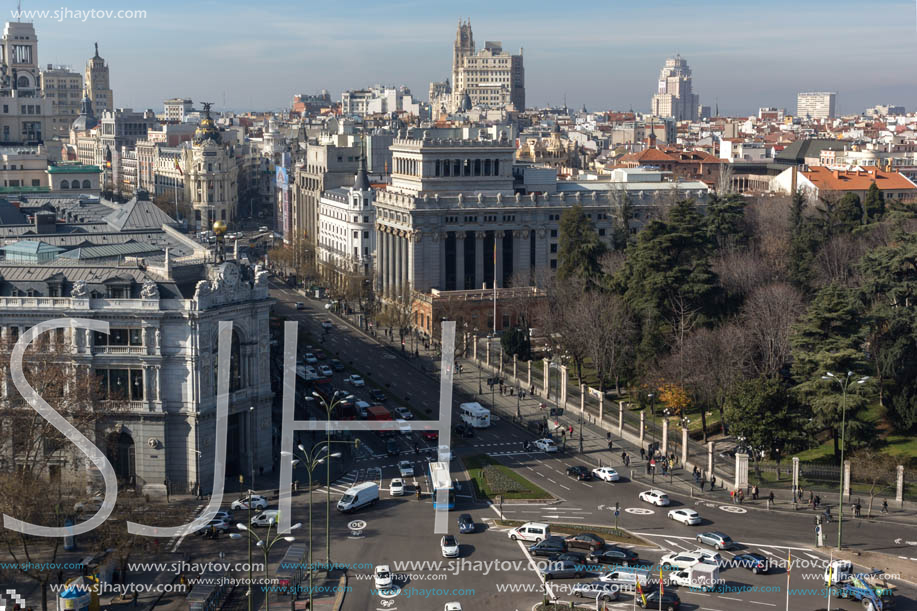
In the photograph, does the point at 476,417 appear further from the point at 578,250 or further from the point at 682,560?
the point at 682,560

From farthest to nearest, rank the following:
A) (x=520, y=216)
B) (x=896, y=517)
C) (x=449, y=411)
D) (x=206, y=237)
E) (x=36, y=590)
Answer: (x=520, y=216)
(x=206, y=237)
(x=449, y=411)
(x=896, y=517)
(x=36, y=590)

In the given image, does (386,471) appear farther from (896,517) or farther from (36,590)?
(896,517)

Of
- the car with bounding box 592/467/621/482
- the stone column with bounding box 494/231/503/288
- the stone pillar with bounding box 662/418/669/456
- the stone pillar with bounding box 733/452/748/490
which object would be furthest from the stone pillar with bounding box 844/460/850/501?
the stone column with bounding box 494/231/503/288

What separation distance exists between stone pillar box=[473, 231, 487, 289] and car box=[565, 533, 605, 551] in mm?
66631

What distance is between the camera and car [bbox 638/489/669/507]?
6556 centimetres

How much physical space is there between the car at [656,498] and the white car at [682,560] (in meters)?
10.2

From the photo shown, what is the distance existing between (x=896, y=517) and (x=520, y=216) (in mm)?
66940

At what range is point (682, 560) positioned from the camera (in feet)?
178

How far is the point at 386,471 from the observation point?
71812 millimetres

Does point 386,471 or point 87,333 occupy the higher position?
point 87,333

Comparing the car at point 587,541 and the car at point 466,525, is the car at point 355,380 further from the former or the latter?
the car at point 587,541

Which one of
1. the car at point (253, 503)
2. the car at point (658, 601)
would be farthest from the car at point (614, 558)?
the car at point (253, 503)

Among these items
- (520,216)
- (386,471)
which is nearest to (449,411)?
(386,471)

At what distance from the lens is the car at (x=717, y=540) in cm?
5794
